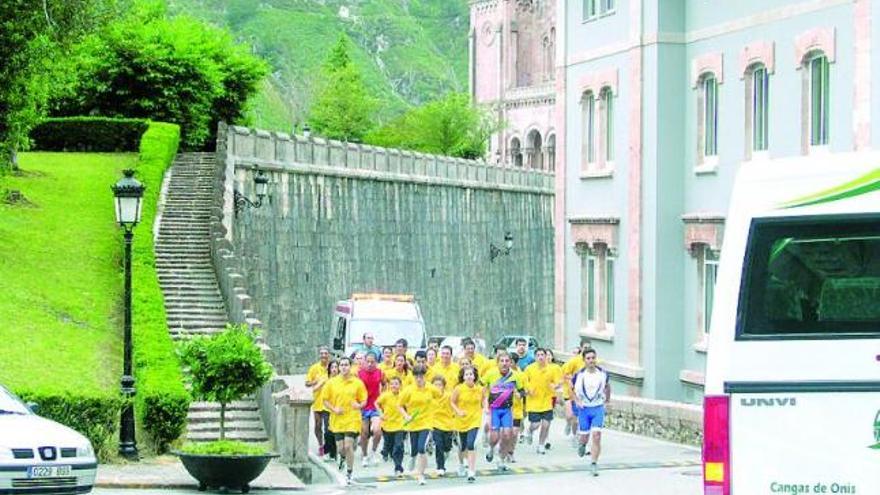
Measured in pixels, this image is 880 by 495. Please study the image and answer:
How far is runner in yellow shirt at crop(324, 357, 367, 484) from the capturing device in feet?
80.7

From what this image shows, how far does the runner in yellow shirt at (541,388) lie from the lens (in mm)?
27938

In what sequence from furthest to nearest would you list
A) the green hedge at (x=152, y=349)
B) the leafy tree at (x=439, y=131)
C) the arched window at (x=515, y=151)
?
the arched window at (x=515, y=151), the leafy tree at (x=439, y=131), the green hedge at (x=152, y=349)

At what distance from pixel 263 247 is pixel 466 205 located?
62.5 ft

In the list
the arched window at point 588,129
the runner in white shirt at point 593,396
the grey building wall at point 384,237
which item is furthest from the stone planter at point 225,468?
the grey building wall at point 384,237

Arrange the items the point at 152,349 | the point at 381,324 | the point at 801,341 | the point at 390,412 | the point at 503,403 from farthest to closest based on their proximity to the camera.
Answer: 1. the point at 381,324
2. the point at 152,349
3. the point at 503,403
4. the point at 390,412
5. the point at 801,341

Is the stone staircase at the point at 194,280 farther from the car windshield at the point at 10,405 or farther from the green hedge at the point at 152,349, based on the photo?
the car windshield at the point at 10,405

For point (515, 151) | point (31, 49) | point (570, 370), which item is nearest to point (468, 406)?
point (570, 370)

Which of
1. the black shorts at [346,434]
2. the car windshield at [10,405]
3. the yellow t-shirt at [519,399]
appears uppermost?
the car windshield at [10,405]

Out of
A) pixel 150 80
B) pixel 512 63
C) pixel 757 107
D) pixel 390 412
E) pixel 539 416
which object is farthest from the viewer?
pixel 512 63

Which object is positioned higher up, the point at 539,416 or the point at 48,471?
the point at 48,471

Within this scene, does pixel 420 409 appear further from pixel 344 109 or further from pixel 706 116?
pixel 344 109

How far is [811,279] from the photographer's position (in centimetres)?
1045

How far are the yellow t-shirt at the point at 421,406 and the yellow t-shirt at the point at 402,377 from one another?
25 cm

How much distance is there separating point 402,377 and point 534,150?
103 meters
